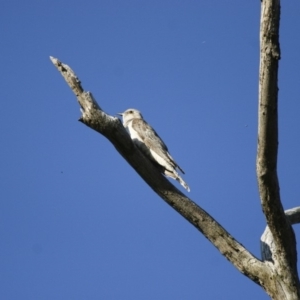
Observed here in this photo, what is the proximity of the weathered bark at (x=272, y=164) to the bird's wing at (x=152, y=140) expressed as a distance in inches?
96.8

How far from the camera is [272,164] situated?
616 cm

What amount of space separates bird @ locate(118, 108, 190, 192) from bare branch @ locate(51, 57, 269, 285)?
1188 millimetres

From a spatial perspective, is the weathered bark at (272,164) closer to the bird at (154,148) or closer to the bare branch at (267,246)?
the bare branch at (267,246)

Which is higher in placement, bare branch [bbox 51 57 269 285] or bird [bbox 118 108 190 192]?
bird [bbox 118 108 190 192]

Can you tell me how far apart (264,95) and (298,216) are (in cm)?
250

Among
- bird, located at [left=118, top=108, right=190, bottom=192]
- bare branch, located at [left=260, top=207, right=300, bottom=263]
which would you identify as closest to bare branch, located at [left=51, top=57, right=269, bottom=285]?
bare branch, located at [left=260, top=207, right=300, bottom=263]

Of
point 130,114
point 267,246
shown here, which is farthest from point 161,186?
point 130,114

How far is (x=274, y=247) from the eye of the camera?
22.3 ft

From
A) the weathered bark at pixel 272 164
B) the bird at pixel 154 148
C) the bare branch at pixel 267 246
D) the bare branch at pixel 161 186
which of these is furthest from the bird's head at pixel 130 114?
the weathered bark at pixel 272 164

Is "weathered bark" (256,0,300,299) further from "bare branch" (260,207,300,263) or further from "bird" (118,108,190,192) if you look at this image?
"bird" (118,108,190,192)

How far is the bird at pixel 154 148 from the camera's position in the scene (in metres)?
8.51

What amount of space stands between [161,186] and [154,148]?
1999 mm

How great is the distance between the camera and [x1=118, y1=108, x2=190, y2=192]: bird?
8508mm

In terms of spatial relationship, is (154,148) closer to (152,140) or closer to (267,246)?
(152,140)
